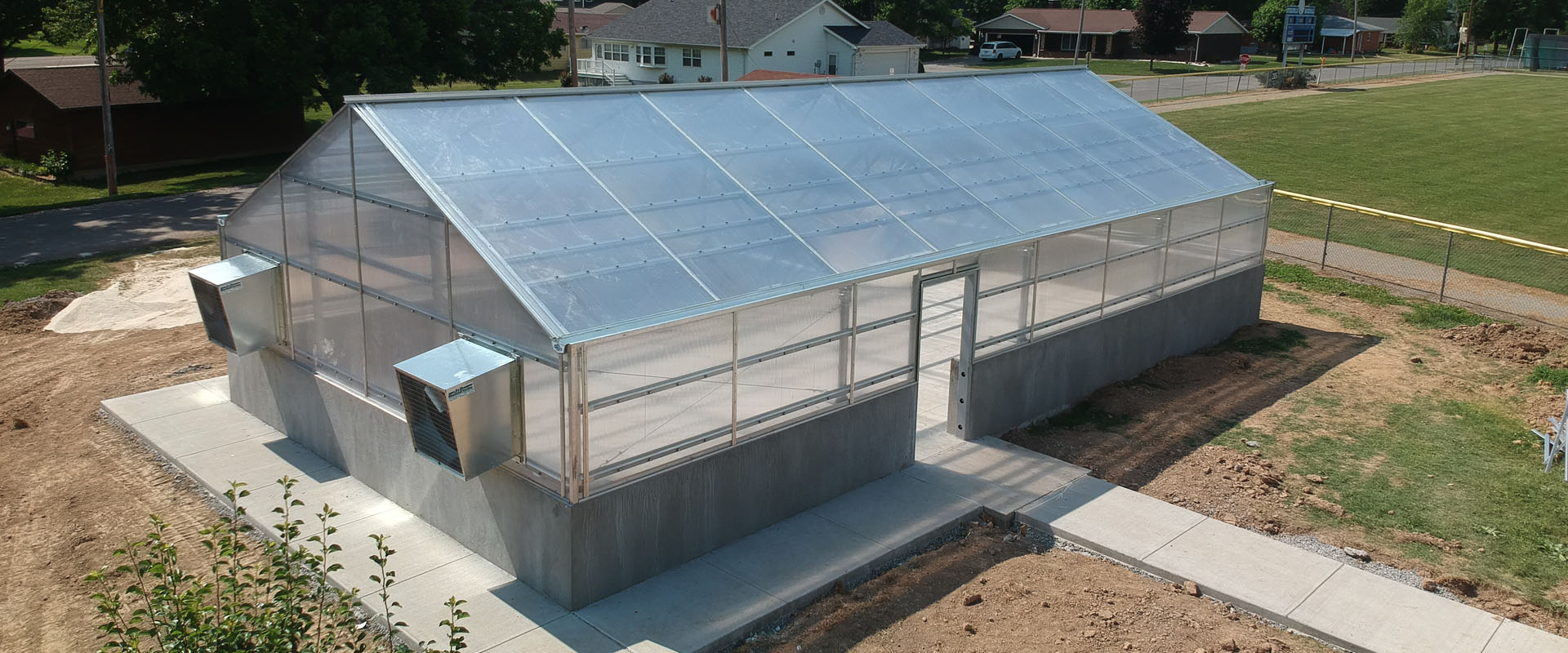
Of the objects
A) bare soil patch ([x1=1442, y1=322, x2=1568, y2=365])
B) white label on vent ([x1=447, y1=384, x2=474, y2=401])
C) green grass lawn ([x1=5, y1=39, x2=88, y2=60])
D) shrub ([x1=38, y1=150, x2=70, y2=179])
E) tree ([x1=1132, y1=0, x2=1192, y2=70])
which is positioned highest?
tree ([x1=1132, y1=0, x2=1192, y2=70])

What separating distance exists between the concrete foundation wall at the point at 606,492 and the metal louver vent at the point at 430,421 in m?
0.64

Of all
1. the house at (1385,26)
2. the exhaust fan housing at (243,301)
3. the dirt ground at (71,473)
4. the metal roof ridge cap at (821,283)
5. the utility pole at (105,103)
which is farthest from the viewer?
the house at (1385,26)

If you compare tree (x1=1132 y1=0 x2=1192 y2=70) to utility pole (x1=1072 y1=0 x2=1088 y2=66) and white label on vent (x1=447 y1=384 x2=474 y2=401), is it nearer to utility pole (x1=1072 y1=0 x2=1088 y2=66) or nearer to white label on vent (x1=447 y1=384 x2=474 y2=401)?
utility pole (x1=1072 y1=0 x2=1088 y2=66)

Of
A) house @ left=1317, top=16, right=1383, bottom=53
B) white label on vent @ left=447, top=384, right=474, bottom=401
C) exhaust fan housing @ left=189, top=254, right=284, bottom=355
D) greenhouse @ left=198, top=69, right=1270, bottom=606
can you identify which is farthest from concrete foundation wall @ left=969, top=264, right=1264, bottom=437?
house @ left=1317, top=16, right=1383, bottom=53

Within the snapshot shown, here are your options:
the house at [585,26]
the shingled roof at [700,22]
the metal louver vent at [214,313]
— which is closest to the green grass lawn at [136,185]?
the metal louver vent at [214,313]

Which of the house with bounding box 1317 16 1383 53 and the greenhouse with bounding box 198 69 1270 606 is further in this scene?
the house with bounding box 1317 16 1383 53

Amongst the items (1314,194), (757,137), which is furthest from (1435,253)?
(757,137)

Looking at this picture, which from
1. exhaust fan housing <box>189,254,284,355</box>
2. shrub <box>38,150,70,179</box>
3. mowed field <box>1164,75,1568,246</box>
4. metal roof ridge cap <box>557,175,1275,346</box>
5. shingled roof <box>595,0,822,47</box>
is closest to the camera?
metal roof ridge cap <box>557,175,1275,346</box>

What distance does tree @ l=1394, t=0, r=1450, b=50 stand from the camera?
328 ft

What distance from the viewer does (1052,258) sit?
1393 cm

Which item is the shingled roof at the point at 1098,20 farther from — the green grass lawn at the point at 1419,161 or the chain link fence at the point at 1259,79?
the green grass lawn at the point at 1419,161

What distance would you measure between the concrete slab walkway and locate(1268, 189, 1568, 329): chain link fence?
12378 mm

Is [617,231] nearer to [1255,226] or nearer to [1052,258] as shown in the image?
[1052,258]

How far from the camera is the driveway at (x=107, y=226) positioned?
23766 millimetres
